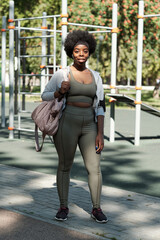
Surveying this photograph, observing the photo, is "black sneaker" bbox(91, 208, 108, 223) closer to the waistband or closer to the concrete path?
the concrete path

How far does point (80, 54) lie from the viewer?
480 cm

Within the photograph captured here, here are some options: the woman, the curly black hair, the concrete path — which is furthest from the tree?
the woman

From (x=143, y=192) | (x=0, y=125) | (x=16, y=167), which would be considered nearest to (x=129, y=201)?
(x=143, y=192)

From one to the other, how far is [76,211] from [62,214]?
15.7 inches

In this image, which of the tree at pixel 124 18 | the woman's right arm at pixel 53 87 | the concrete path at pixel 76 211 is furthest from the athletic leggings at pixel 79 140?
the tree at pixel 124 18

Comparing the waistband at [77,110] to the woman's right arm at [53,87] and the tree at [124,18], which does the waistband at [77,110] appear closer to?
the woman's right arm at [53,87]

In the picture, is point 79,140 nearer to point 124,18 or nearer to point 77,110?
point 77,110

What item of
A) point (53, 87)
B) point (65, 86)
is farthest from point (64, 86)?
point (53, 87)

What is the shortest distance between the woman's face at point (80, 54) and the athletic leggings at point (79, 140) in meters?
0.43

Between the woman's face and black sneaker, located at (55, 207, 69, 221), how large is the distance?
1412 mm

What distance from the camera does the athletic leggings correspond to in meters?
4.84

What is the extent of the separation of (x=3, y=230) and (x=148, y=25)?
21.1 metres

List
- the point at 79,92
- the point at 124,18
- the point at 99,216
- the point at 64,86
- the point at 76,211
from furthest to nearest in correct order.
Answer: the point at 124,18 < the point at 76,211 < the point at 99,216 < the point at 79,92 < the point at 64,86

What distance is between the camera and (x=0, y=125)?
15.3m
